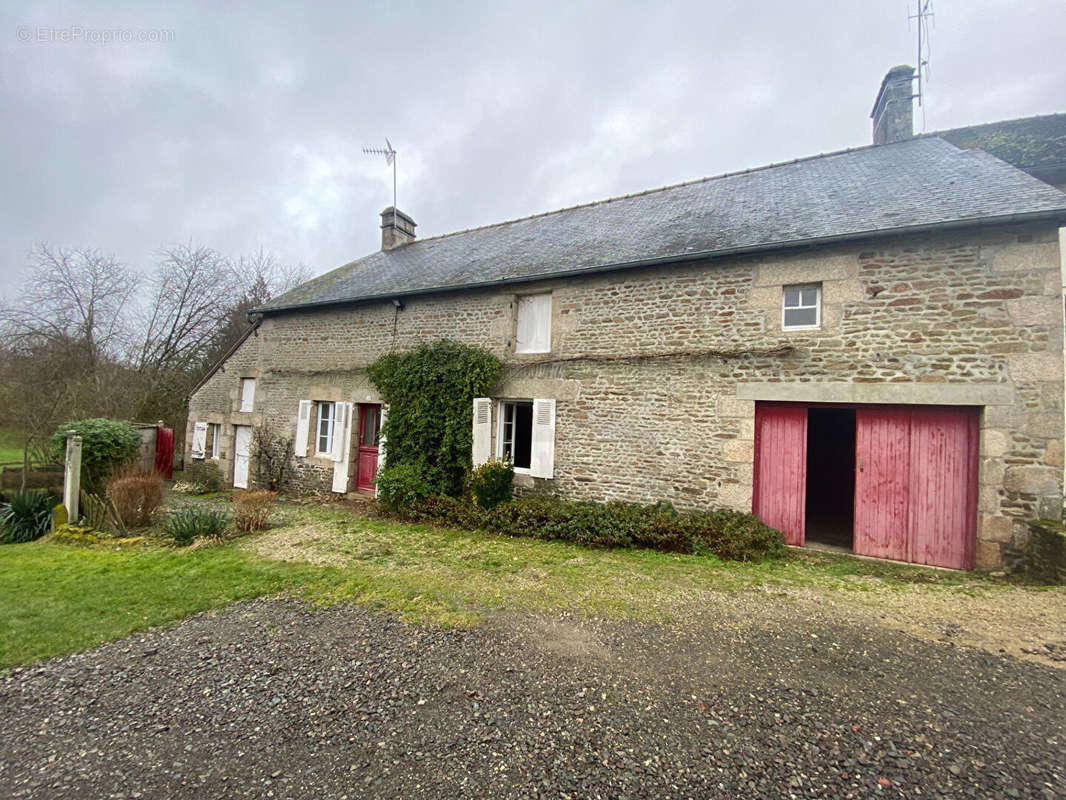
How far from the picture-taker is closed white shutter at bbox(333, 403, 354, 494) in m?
9.94

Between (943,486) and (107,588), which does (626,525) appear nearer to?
(943,486)

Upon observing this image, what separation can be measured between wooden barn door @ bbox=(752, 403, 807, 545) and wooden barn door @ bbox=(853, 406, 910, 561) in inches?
26.2

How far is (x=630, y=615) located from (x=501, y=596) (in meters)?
1.25

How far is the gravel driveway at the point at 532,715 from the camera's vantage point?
220 centimetres

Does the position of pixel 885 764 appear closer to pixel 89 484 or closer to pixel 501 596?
pixel 501 596

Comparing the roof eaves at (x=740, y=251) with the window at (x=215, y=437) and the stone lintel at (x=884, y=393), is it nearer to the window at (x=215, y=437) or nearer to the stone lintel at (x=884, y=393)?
the stone lintel at (x=884, y=393)

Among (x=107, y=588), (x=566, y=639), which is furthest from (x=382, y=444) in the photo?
(x=566, y=639)

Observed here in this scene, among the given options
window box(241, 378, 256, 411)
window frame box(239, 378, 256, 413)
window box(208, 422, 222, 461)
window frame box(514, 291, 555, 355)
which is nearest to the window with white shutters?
window frame box(514, 291, 555, 355)

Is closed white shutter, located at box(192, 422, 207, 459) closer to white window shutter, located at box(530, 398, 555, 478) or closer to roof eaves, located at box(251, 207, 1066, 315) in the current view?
roof eaves, located at box(251, 207, 1066, 315)

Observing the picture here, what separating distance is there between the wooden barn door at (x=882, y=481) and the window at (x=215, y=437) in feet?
48.9

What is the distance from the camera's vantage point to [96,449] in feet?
27.1

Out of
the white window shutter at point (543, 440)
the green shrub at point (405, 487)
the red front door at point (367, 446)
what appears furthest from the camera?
the red front door at point (367, 446)

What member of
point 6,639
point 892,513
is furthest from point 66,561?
point 892,513

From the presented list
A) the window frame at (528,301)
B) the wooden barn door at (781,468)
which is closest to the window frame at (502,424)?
the window frame at (528,301)
